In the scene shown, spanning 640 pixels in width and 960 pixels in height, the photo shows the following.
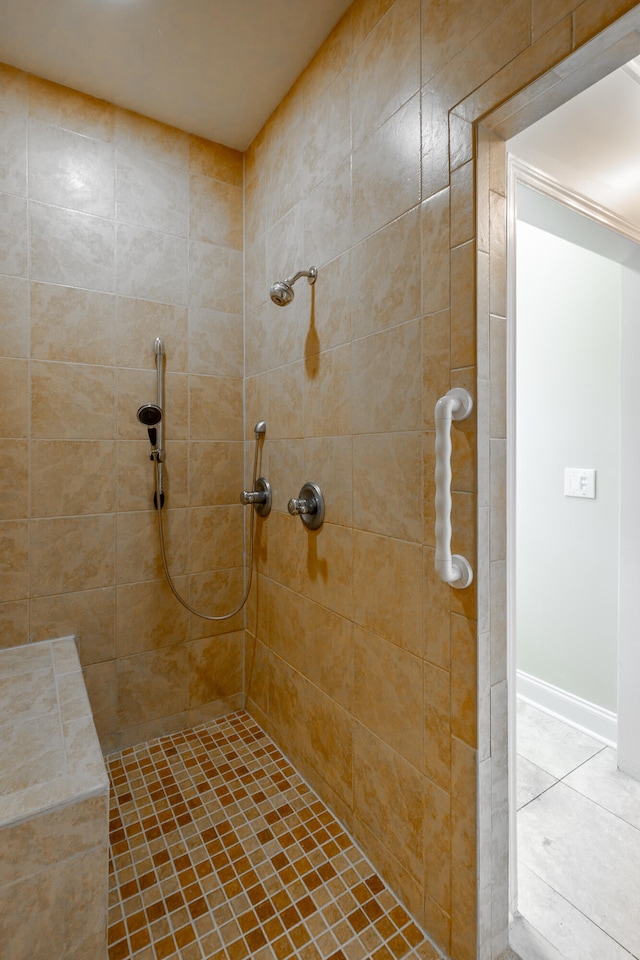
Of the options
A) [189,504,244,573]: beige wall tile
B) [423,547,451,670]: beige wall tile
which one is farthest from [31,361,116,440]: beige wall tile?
[423,547,451,670]: beige wall tile

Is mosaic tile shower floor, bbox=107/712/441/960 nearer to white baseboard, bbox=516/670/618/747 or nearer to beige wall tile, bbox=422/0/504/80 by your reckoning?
white baseboard, bbox=516/670/618/747

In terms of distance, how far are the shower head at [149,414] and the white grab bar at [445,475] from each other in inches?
47.1

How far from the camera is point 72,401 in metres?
1.62

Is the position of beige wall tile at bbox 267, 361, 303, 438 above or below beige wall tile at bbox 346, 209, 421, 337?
below

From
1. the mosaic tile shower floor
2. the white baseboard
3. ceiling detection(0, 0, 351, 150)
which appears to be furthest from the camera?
the white baseboard

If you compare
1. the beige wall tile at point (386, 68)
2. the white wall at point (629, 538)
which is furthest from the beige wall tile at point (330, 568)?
the white wall at point (629, 538)

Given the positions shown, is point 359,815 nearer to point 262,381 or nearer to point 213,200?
point 262,381

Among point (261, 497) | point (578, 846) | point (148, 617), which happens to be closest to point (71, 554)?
point (148, 617)

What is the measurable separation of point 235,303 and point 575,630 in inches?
84.0

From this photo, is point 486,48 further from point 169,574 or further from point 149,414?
point 169,574

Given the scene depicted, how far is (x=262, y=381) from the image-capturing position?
1822 millimetres

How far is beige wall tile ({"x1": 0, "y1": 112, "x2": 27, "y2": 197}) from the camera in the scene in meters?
1.50

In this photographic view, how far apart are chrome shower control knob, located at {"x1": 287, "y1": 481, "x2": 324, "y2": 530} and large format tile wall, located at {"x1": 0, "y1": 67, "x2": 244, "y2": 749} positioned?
0.58m

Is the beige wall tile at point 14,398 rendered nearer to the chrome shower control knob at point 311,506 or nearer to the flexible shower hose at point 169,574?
the flexible shower hose at point 169,574
